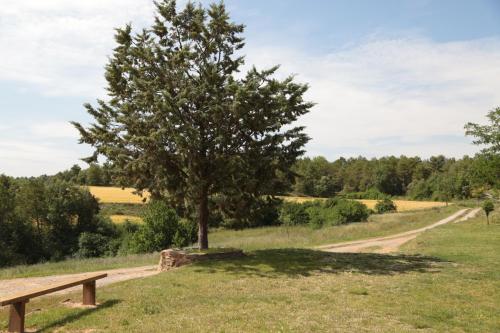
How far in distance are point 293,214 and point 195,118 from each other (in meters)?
38.5

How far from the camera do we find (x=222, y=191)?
18703 millimetres

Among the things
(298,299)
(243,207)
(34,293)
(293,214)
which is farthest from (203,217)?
(293,214)

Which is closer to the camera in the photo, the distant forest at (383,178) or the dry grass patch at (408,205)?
the dry grass patch at (408,205)

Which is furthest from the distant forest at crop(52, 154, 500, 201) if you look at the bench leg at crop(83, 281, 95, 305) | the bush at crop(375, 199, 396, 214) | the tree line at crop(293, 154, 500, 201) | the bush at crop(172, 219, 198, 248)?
the bench leg at crop(83, 281, 95, 305)

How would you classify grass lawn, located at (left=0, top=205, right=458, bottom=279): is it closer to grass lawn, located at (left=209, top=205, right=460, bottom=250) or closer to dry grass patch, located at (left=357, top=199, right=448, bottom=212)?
grass lawn, located at (left=209, top=205, right=460, bottom=250)

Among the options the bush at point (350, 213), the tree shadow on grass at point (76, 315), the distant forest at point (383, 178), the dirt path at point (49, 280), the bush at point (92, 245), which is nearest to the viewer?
the tree shadow on grass at point (76, 315)

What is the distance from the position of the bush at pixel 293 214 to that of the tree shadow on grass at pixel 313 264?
3260cm

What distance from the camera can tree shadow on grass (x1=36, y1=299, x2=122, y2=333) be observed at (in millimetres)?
9086

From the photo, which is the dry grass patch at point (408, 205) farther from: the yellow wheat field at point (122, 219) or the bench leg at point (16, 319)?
the bench leg at point (16, 319)

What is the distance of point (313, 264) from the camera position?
56.9 feet

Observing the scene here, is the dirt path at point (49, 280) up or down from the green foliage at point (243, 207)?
down

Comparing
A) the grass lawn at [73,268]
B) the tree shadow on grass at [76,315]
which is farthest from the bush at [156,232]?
the tree shadow on grass at [76,315]

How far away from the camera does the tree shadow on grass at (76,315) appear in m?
9.09

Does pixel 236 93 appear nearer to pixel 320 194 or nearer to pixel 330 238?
pixel 330 238
